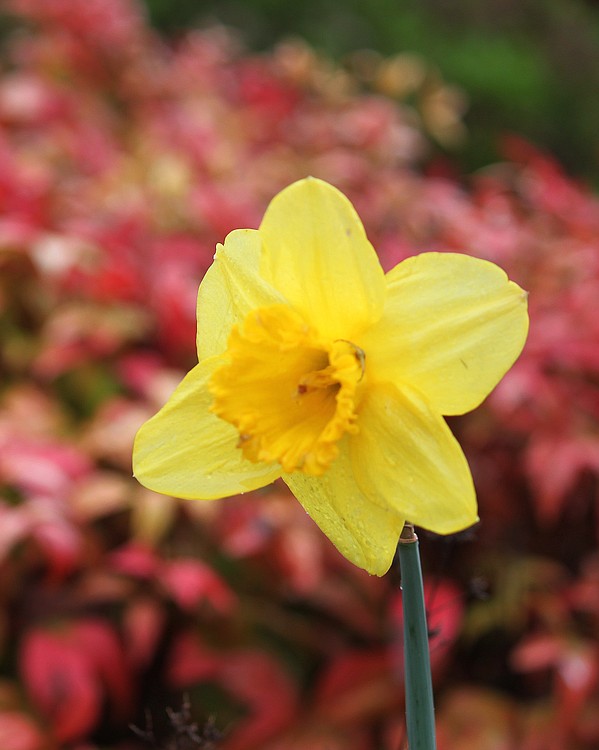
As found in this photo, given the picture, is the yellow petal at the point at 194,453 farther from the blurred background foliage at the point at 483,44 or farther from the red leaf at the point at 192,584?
the blurred background foliage at the point at 483,44

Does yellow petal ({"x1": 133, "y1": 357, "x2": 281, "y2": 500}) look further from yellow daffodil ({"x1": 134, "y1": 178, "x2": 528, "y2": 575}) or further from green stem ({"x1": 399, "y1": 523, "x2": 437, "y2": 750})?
green stem ({"x1": 399, "y1": 523, "x2": 437, "y2": 750})

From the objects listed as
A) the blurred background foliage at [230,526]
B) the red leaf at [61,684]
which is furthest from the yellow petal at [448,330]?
the red leaf at [61,684]

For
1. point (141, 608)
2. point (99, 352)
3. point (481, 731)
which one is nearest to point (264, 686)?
point (141, 608)

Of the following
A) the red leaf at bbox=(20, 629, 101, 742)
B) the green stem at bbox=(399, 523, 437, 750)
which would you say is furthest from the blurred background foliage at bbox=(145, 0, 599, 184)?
the green stem at bbox=(399, 523, 437, 750)

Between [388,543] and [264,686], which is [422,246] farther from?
[388,543]

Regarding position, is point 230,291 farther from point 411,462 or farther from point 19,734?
point 19,734

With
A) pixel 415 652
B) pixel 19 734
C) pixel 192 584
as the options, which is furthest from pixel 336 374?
pixel 19 734
